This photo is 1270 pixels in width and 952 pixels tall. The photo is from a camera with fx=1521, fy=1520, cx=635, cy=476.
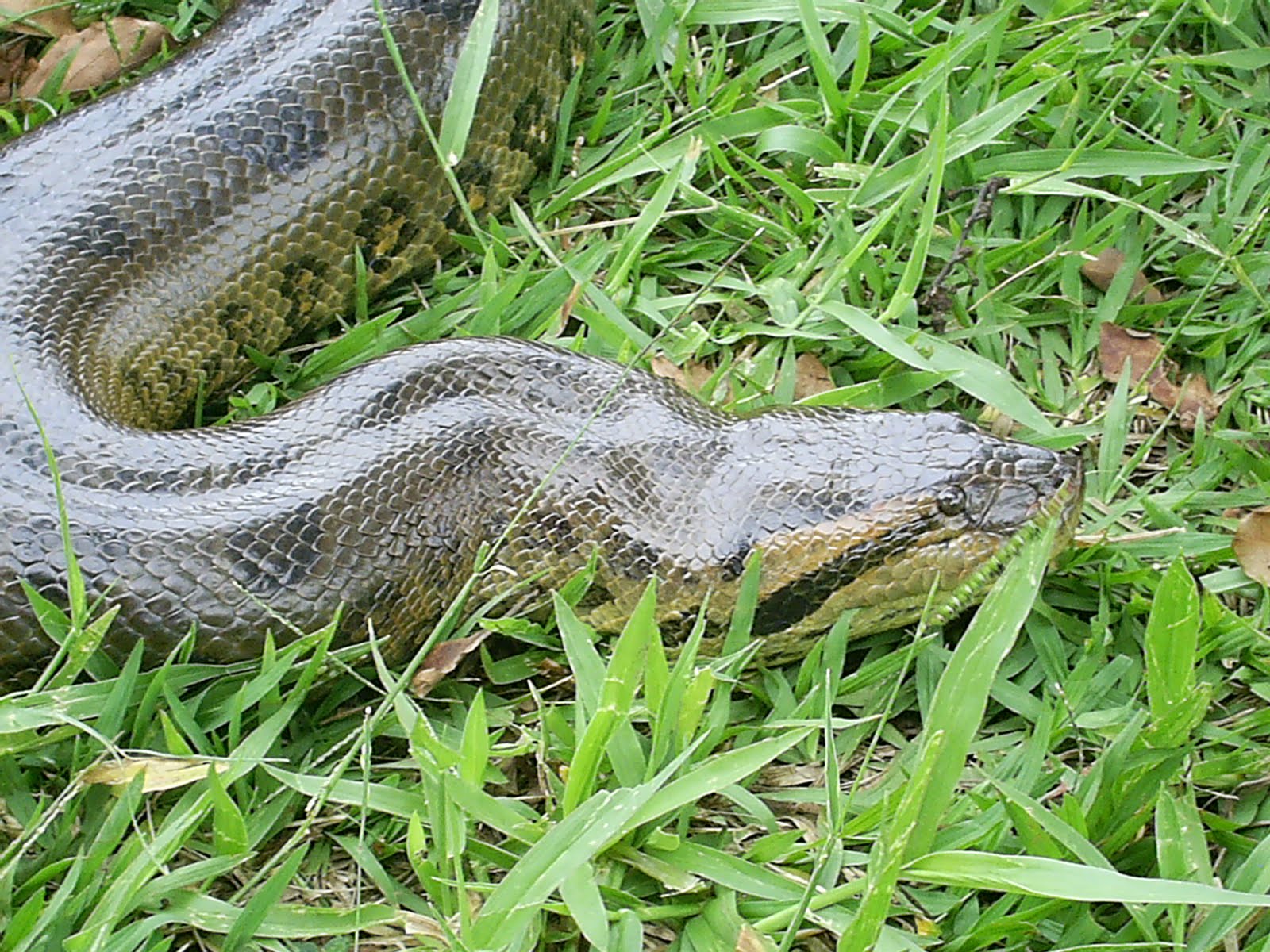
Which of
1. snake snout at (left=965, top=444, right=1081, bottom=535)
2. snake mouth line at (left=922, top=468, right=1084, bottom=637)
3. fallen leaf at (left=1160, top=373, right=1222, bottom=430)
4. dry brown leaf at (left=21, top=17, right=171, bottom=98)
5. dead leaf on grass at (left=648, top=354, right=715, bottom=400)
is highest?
dry brown leaf at (left=21, top=17, right=171, bottom=98)

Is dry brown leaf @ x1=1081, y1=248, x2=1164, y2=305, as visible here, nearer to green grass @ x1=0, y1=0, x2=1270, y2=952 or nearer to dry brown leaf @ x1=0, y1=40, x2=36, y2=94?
green grass @ x1=0, y1=0, x2=1270, y2=952

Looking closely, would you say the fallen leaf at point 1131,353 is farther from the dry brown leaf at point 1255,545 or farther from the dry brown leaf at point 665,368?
the dry brown leaf at point 665,368

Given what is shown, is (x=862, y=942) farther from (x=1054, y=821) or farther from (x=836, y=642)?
(x=836, y=642)

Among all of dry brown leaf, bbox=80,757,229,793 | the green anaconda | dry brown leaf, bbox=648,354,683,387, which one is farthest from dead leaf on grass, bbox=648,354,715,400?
A: dry brown leaf, bbox=80,757,229,793

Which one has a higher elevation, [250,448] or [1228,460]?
[250,448]

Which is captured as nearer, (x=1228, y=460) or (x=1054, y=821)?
(x=1054, y=821)

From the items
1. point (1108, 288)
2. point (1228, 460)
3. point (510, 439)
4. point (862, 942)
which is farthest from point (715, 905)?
point (1108, 288)
